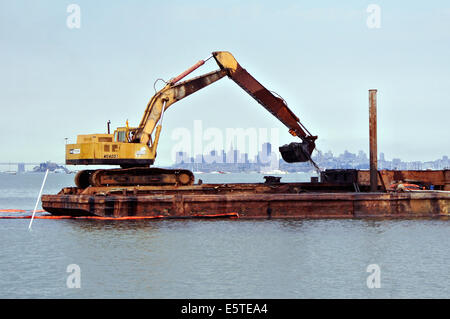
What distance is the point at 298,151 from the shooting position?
33719 millimetres

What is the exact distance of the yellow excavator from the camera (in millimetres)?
30703

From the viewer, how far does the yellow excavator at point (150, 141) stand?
30703mm

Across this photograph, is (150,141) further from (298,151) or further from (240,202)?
(298,151)

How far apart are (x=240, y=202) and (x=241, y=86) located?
6.59 meters
